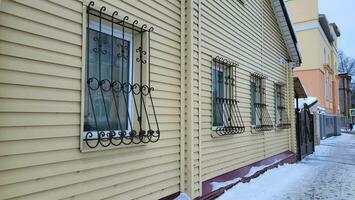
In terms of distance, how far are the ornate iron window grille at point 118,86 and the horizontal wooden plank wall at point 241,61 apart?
5.38 feet

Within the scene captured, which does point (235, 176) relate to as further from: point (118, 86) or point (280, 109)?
point (280, 109)

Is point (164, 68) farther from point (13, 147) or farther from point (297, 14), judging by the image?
point (297, 14)

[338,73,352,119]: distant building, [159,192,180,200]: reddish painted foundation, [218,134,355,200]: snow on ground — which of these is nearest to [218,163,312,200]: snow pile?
[218,134,355,200]: snow on ground

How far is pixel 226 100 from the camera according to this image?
22.1 feet

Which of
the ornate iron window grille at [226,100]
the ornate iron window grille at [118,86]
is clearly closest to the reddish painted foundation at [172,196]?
the ornate iron window grille at [118,86]

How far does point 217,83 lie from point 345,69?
70.7m

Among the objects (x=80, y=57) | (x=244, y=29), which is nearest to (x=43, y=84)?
(x=80, y=57)

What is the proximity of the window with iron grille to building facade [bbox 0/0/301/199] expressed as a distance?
11.2 ft

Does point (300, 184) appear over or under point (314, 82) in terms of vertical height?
under

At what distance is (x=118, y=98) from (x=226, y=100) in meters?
3.13

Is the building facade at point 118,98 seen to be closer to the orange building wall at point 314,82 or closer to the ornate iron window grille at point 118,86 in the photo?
the ornate iron window grille at point 118,86

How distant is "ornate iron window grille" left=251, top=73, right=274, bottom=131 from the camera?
8.41 metres

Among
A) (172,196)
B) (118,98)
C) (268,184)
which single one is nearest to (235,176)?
(268,184)

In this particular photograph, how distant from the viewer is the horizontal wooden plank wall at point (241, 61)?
5.93m
